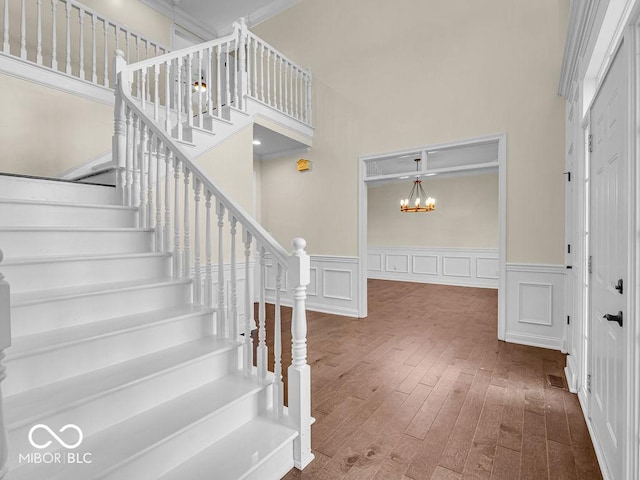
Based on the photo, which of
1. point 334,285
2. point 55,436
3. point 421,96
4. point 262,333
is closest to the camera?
point 55,436

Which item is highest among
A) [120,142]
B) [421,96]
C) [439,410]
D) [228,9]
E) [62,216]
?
[228,9]

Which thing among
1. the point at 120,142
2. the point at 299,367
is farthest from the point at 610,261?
the point at 120,142

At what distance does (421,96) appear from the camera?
4.04 metres

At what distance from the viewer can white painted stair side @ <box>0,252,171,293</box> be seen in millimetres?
1620

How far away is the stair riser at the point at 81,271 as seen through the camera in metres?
1.62

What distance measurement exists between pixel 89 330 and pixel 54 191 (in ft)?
4.36

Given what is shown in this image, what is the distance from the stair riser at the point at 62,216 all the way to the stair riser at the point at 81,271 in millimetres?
476

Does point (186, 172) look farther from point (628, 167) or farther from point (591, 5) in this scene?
point (591, 5)

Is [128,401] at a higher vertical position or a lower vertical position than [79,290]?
lower

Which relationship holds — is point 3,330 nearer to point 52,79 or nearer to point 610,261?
point 610,261

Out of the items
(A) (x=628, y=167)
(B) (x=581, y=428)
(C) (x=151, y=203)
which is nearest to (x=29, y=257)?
(C) (x=151, y=203)

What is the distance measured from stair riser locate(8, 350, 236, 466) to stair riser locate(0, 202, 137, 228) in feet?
4.50

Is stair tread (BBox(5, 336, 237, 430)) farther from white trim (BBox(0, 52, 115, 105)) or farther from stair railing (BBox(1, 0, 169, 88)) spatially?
white trim (BBox(0, 52, 115, 105))

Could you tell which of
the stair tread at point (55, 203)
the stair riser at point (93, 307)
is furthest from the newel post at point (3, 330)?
the stair tread at point (55, 203)
